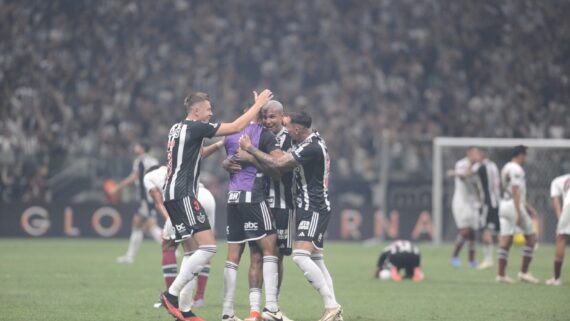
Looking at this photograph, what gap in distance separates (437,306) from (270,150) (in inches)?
141

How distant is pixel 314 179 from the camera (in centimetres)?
1193

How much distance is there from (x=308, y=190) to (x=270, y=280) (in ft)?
3.83

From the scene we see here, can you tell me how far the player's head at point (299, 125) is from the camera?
468 inches

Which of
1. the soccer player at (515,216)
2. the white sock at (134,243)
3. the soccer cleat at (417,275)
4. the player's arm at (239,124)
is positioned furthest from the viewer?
the white sock at (134,243)

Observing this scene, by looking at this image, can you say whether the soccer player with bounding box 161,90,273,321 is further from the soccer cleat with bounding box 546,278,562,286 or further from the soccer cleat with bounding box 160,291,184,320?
the soccer cleat with bounding box 546,278,562,286

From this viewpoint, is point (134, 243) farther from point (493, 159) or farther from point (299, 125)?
point (493, 159)

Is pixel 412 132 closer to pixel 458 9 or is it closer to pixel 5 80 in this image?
pixel 458 9

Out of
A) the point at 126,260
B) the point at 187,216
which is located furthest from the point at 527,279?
the point at 126,260

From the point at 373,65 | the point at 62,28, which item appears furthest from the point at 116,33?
the point at 373,65

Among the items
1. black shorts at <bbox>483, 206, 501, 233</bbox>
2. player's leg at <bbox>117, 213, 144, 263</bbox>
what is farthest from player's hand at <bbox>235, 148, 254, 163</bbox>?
black shorts at <bbox>483, 206, 501, 233</bbox>

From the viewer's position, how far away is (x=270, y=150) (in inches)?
466

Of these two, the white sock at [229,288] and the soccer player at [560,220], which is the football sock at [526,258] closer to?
the soccer player at [560,220]

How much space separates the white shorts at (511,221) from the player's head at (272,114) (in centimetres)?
779

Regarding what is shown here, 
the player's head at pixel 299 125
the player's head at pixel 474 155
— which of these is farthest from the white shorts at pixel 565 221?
the player's head at pixel 299 125
